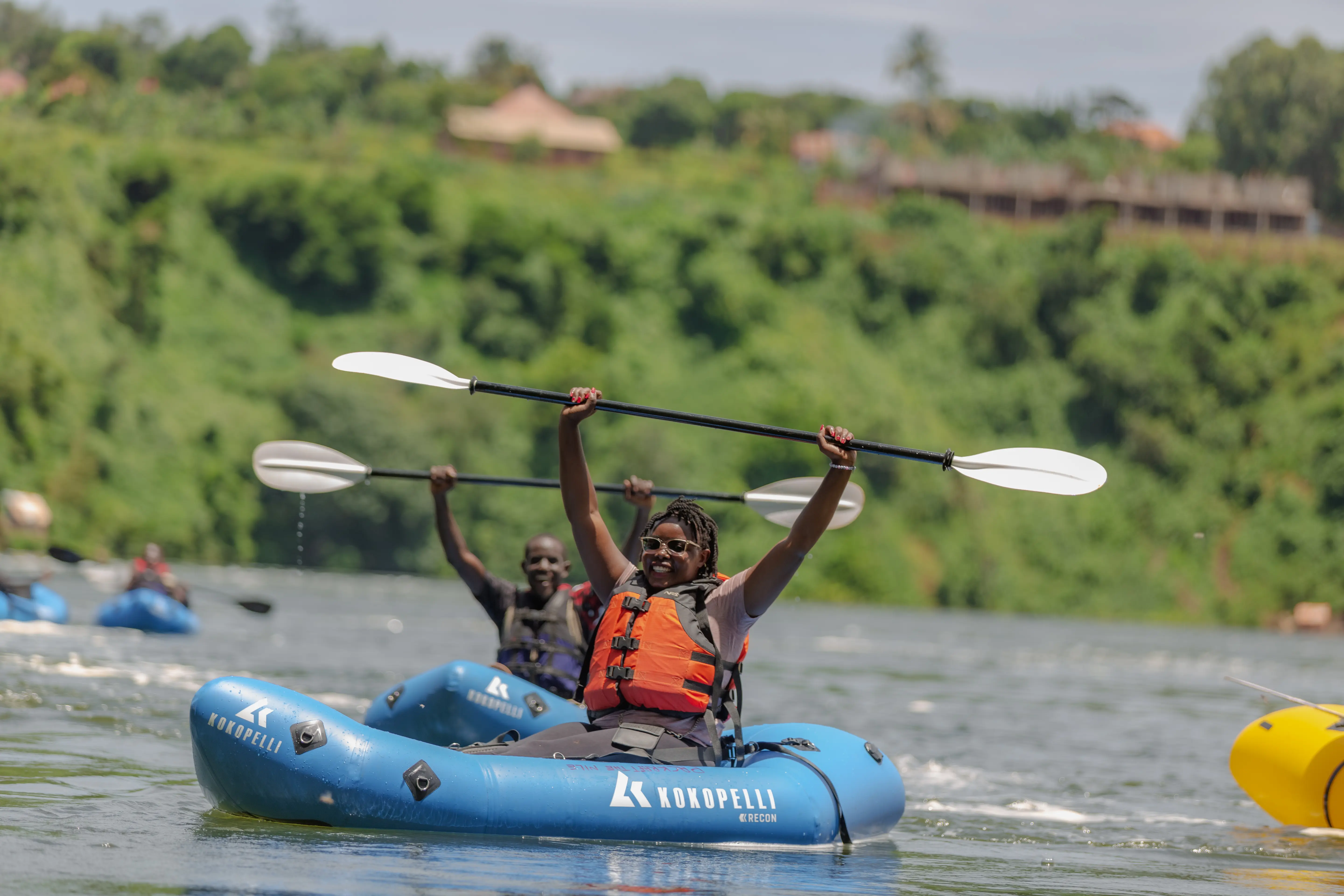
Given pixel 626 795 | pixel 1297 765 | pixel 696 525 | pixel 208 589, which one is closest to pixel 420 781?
pixel 626 795

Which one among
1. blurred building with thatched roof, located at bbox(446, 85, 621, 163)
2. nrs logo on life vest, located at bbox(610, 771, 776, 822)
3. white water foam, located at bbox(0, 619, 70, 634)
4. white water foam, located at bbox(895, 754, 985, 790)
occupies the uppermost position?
blurred building with thatched roof, located at bbox(446, 85, 621, 163)

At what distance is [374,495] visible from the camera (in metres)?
44.8

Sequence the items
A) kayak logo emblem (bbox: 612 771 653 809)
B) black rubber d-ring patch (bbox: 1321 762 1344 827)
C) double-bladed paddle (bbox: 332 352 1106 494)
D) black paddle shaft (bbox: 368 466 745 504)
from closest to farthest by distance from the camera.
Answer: kayak logo emblem (bbox: 612 771 653 809) < double-bladed paddle (bbox: 332 352 1106 494) < black rubber d-ring patch (bbox: 1321 762 1344 827) < black paddle shaft (bbox: 368 466 745 504)

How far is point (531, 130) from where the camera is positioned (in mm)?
75250

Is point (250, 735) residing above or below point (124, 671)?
above

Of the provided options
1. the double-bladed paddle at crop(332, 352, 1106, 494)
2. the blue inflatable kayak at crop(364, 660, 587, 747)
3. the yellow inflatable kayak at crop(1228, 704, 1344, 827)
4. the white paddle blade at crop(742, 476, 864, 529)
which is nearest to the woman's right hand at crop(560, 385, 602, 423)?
the double-bladed paddle at crop(332, 352, 1106, 494)

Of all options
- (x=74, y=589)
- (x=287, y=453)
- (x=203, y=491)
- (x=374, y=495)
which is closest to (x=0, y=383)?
(x=203, y=491)

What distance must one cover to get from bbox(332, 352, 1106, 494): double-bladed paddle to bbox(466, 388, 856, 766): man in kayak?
0.61 m

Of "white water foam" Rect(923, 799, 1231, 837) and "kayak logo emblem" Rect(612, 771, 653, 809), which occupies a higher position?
"kayak logo emblem" Rect(612, 771, 653, 809)

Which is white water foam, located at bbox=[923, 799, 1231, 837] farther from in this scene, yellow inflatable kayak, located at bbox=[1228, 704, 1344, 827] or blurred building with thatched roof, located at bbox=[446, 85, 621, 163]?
blurred building with thatched roof, located at bbox=[446, 85, 621, 163]

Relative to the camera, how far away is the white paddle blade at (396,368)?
752cm

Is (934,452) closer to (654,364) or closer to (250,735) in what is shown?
(250,735)

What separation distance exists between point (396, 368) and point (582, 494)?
1.68m

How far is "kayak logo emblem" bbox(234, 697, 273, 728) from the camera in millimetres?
6047
